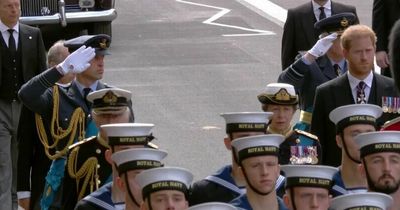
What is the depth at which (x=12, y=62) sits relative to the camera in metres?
13.8

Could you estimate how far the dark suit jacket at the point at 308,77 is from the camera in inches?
480

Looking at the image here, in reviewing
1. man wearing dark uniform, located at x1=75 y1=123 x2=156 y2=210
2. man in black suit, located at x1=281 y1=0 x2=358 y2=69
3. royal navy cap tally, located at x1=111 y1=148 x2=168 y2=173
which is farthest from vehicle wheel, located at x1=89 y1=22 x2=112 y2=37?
royal navy cap tally, located at x1=111 y1=148 x2=168 y2=173

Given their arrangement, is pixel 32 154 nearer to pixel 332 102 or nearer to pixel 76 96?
pixel 76 96

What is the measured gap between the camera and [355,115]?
9.90 meters

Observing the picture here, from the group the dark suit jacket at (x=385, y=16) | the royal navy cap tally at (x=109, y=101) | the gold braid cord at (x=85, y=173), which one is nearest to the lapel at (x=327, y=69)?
the dark suit jacket at (x=385, y=16)

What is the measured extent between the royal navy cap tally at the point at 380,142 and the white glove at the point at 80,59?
2949 millimetres

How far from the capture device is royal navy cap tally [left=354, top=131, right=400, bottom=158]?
8977 mm

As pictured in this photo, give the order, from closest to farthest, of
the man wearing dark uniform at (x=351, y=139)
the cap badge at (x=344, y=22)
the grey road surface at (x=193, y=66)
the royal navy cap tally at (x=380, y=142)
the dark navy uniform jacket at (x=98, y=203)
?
the royal navy cap tally at (x=380, y=142), the dark navy uniform jacket at (x=98, y=203), the man wearing dark uniform at (x=351, y=139), the cap badge at (x=344, y=22), the grey road surface at (x=193, y=66)

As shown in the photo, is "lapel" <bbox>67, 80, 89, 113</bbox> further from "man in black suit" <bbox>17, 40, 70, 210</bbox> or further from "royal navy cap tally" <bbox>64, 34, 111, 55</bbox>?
"man in black suit" <bbox>17, 40, 70, 210</bbox>

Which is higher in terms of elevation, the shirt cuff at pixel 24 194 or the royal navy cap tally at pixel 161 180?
the royal navy cap tally at pixel 161 180

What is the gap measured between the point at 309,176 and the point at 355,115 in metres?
1.16

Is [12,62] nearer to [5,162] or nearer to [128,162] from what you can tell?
[5,162]

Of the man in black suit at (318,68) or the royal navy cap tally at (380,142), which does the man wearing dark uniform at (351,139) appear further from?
the man in black suit at (318,68)

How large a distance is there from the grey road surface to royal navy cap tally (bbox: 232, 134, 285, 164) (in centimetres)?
604
